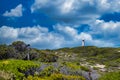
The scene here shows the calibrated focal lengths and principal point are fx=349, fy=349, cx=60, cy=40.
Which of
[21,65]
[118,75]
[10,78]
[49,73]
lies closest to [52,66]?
[49,73]

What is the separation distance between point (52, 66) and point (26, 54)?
1082 cm

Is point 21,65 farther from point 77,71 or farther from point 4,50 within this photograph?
point 4,50

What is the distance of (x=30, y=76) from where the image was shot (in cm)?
3167

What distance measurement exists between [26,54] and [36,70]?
1151 cm

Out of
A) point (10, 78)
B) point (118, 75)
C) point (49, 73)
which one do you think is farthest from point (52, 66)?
point (118, 75)

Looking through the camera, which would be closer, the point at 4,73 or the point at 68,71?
the point at 4,73

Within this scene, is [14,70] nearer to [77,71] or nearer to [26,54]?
[77,71]

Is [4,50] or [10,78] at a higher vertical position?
[4,50]

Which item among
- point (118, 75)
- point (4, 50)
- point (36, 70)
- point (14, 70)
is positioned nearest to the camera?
point (118, 75)

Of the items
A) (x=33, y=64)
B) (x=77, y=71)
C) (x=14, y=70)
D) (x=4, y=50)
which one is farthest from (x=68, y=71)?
(x=4, y=50)

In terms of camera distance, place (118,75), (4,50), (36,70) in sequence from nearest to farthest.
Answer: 1. (118,75)
2. (36,70)
3. (4,50)

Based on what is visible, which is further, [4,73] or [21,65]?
[21,65]

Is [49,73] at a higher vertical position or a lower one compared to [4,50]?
lower

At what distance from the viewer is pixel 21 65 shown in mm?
32594
